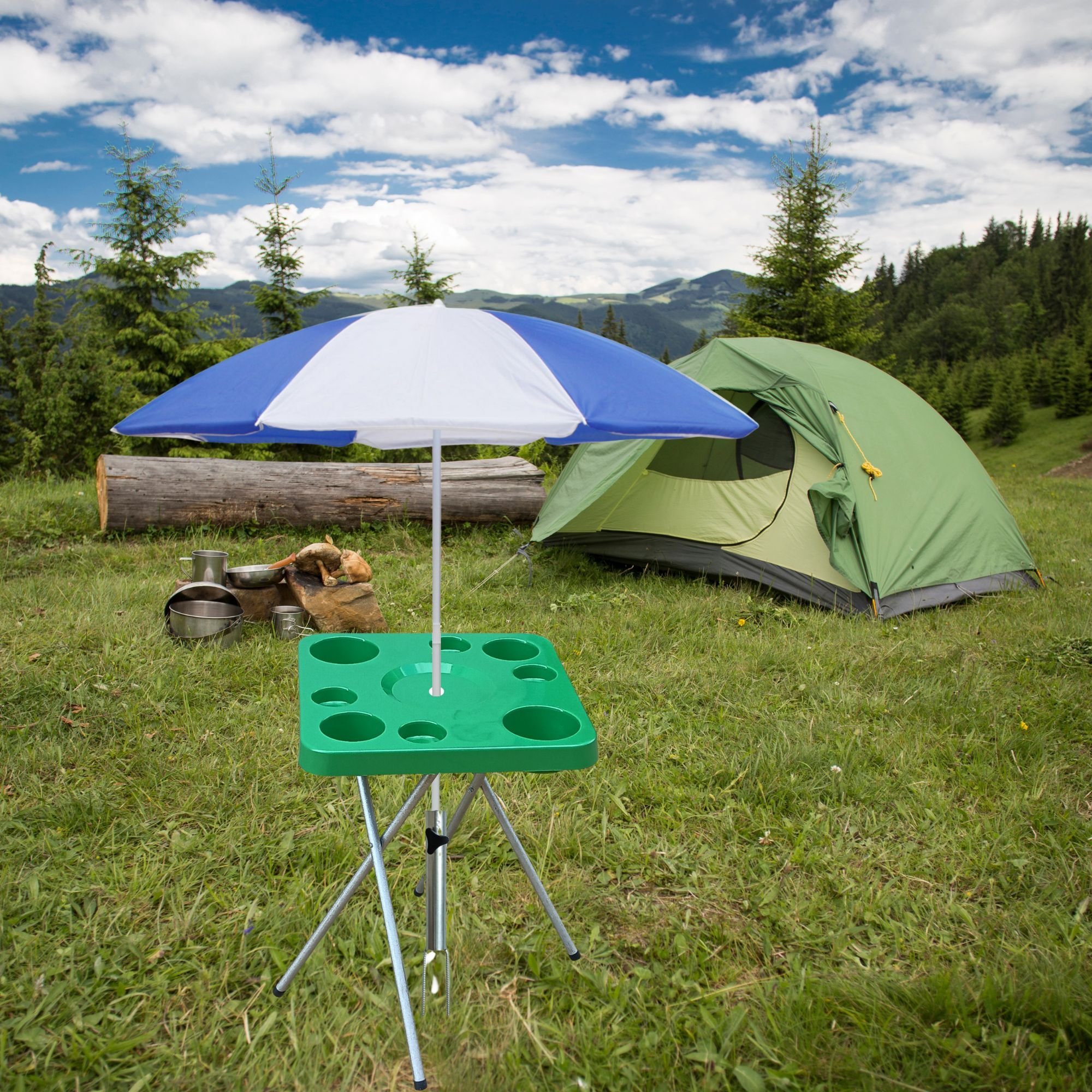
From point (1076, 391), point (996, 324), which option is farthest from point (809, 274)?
point (996, 324)

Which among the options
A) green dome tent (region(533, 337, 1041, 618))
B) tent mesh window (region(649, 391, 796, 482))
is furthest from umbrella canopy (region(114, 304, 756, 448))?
tent mesh window (region(649, 391, 796, 482))

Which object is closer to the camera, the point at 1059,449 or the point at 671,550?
the point at 671,550

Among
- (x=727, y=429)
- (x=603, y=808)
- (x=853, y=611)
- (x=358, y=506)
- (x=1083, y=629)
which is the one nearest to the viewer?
(x=727, y=429)

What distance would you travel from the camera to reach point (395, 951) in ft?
6.10

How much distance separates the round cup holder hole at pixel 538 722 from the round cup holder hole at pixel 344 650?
56cm

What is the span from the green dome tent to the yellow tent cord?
1 centimetres

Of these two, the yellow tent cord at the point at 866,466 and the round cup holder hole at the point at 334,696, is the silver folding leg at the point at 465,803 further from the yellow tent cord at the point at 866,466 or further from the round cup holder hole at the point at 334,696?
the yellow tent cord at the point at 866,466

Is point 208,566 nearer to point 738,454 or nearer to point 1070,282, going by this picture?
point 738,454

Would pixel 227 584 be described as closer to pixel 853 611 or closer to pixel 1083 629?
pixel 853 611

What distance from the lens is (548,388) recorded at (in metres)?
1.68

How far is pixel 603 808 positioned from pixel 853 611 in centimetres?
262

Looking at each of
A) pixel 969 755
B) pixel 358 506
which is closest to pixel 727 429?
pixel 969 755

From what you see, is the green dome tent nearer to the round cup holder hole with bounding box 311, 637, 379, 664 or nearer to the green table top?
the green table top

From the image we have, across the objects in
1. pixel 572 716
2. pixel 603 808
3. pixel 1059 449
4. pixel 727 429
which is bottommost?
pixel 1059 449
